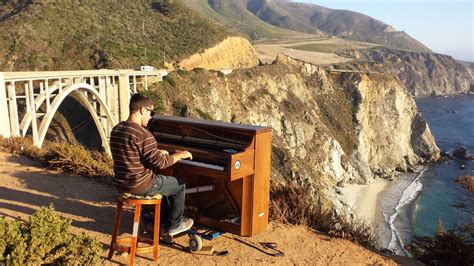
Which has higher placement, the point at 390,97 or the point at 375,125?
the point at 390,97

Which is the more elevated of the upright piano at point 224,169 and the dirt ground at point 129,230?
the upright piano at point 224,169

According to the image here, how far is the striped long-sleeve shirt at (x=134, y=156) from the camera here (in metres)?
5.47

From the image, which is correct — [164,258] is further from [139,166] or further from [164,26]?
[164,26]

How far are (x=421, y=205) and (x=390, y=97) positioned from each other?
28090mm

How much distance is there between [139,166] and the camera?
5609mm

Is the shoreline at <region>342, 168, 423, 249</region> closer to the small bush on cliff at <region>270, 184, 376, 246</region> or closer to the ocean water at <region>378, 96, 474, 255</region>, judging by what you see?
the ocean water at <region>378, 96, 474, 255</region>

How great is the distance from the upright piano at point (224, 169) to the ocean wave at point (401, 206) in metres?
22.1

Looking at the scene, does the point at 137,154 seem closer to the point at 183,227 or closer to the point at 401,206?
the point at 183,227

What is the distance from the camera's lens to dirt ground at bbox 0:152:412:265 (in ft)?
20.3

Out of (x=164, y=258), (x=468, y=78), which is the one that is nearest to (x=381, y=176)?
(x=164, y=258)

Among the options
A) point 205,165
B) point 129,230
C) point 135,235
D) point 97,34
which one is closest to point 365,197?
point 97,34

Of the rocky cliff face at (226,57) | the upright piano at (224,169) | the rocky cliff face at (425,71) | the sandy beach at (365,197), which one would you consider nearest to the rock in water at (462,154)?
the sandy beach at (365,197)

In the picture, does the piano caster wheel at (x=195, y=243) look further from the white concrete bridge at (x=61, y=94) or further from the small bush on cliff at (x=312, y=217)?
the white concrete bridge at (x=61, y=94)

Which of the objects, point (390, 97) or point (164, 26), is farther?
point (390, 97)
